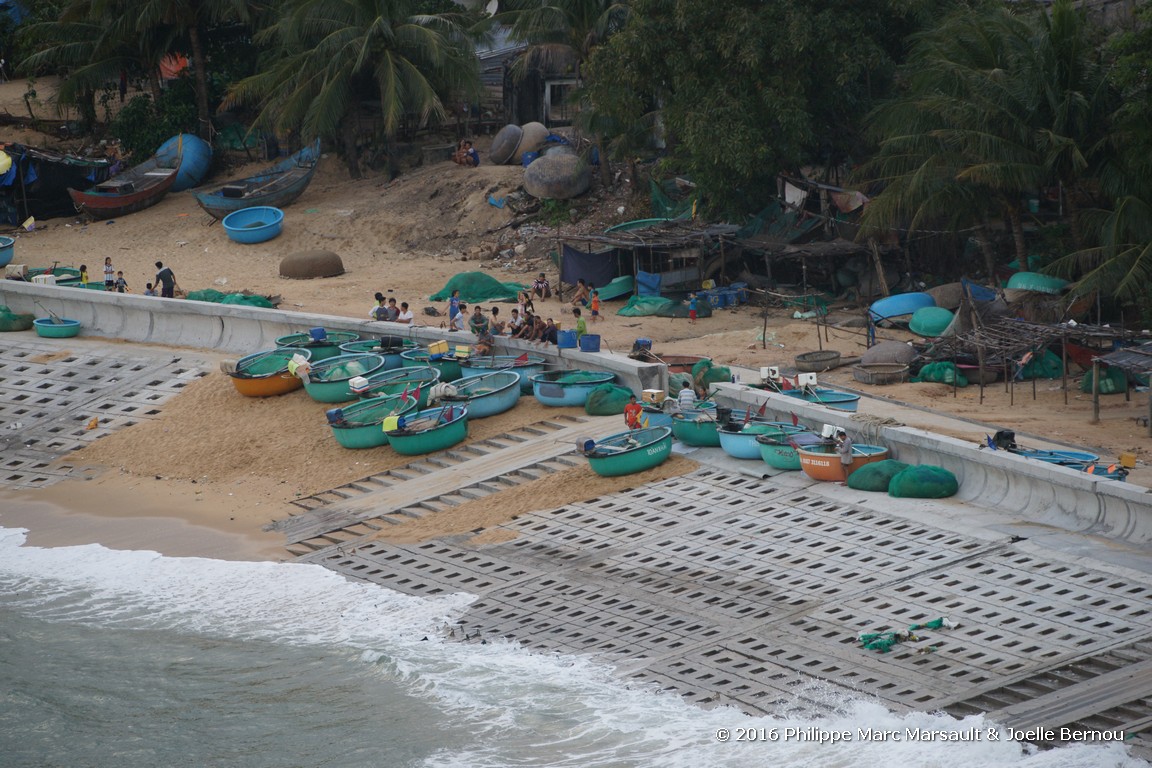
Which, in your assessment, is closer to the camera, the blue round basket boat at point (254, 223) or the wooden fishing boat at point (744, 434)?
the wooden fishing boat at point (744, 434)

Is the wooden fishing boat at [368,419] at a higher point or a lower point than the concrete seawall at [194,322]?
lower

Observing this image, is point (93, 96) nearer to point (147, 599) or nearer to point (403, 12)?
point (403, 12)

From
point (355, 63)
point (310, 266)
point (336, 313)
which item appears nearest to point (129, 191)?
point (355, 63)

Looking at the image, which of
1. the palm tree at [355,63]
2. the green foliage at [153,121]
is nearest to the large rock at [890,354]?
the palm tree at [355,63]

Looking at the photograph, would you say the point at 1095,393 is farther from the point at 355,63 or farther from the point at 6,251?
the point at 6,251

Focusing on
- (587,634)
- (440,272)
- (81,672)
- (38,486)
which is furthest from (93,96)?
(587,634)

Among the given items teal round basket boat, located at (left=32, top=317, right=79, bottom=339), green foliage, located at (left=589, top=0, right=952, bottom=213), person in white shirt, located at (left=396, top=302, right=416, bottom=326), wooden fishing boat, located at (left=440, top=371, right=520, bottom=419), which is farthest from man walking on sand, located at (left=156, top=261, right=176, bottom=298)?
green foliage, located at (left=589, top=0, right=952, bottom=213)

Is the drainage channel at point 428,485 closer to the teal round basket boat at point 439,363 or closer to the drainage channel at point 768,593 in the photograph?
the drainage channel at point 768,593
